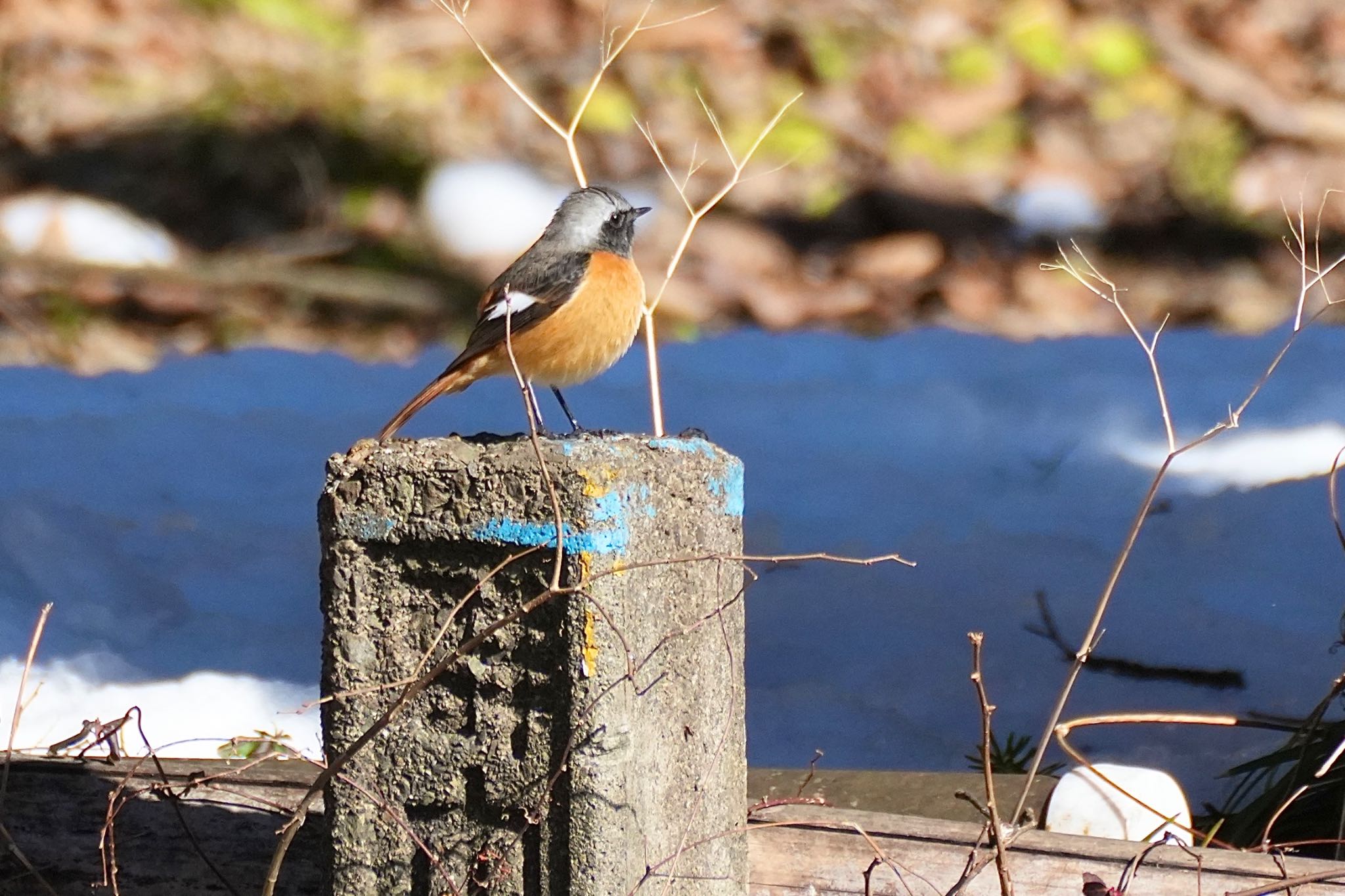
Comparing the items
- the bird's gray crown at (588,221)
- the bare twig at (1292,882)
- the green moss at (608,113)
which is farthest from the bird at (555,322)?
the green moss at (608,113)

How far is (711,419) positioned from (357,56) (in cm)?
421

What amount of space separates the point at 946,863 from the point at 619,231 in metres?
1.94

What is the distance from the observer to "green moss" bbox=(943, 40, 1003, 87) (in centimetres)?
973

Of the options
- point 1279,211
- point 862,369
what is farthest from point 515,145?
point 1279,211

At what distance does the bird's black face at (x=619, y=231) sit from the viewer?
406 centimetres

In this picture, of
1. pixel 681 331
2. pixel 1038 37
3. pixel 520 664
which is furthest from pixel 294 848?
pixel 1038 37

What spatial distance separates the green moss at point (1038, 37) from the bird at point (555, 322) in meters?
6.54

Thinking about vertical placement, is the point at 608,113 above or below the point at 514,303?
above

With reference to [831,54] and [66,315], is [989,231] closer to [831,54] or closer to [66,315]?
[831,54]

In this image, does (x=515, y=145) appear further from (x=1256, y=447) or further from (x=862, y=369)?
(x=1256, y=447)

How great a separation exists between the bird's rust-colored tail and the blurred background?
0.87 m

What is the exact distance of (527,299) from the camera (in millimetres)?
3668

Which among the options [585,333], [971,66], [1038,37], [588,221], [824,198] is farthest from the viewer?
[1038,37]

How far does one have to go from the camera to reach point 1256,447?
586cm
